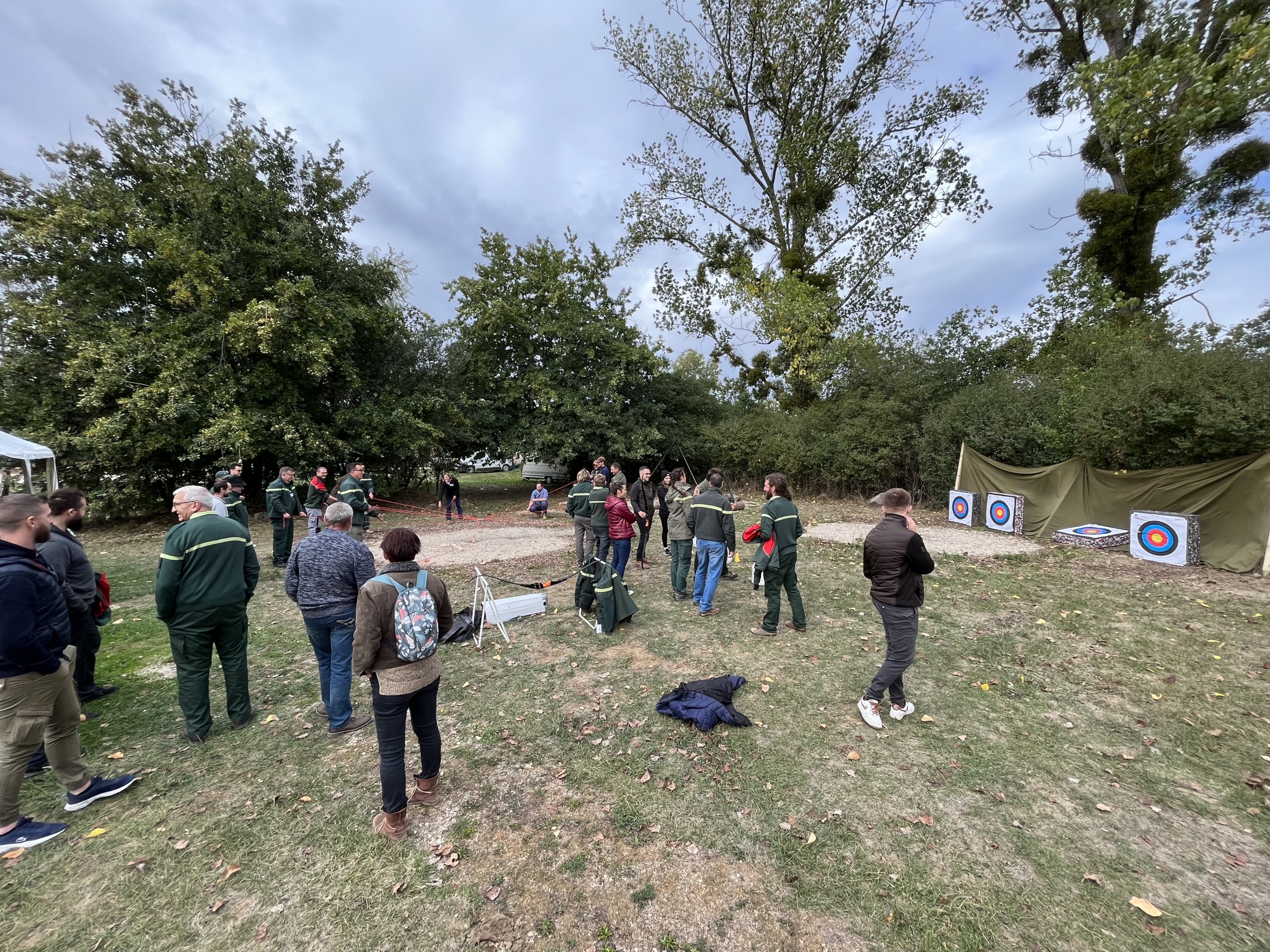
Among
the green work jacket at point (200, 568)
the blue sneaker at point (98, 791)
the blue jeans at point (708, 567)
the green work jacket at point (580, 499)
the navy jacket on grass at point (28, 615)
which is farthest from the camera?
the green work jacket at point (580, 499)

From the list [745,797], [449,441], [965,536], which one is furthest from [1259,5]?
[449,441]

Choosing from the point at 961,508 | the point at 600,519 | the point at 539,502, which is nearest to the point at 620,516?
the point at 600,519

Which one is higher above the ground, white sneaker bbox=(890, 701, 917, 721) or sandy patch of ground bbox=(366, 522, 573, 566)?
white sneaker bbox=(890, 701, 917, 721)

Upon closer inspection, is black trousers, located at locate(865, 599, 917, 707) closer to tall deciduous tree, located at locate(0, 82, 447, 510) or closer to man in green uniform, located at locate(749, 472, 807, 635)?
man in green uniform, located at locate(749, 472, 807, 635)

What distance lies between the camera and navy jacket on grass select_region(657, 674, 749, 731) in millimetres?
4340

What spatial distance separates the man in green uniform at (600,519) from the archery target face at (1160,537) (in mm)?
10495

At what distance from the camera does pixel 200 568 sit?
3.83m

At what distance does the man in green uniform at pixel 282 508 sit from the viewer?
898 centimetres

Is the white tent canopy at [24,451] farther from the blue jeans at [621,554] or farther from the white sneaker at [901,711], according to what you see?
the white sneaker at [901,711]

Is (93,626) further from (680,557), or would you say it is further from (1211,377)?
(1211,377)

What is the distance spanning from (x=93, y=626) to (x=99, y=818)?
2.18 meters

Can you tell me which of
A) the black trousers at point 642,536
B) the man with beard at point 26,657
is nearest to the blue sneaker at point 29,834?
the man with beard at point 26,657

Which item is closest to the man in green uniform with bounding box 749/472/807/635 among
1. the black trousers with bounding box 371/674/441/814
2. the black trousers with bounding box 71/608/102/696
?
the black trousers with bounding box 371/674/441/814

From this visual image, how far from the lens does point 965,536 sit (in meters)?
12.3
